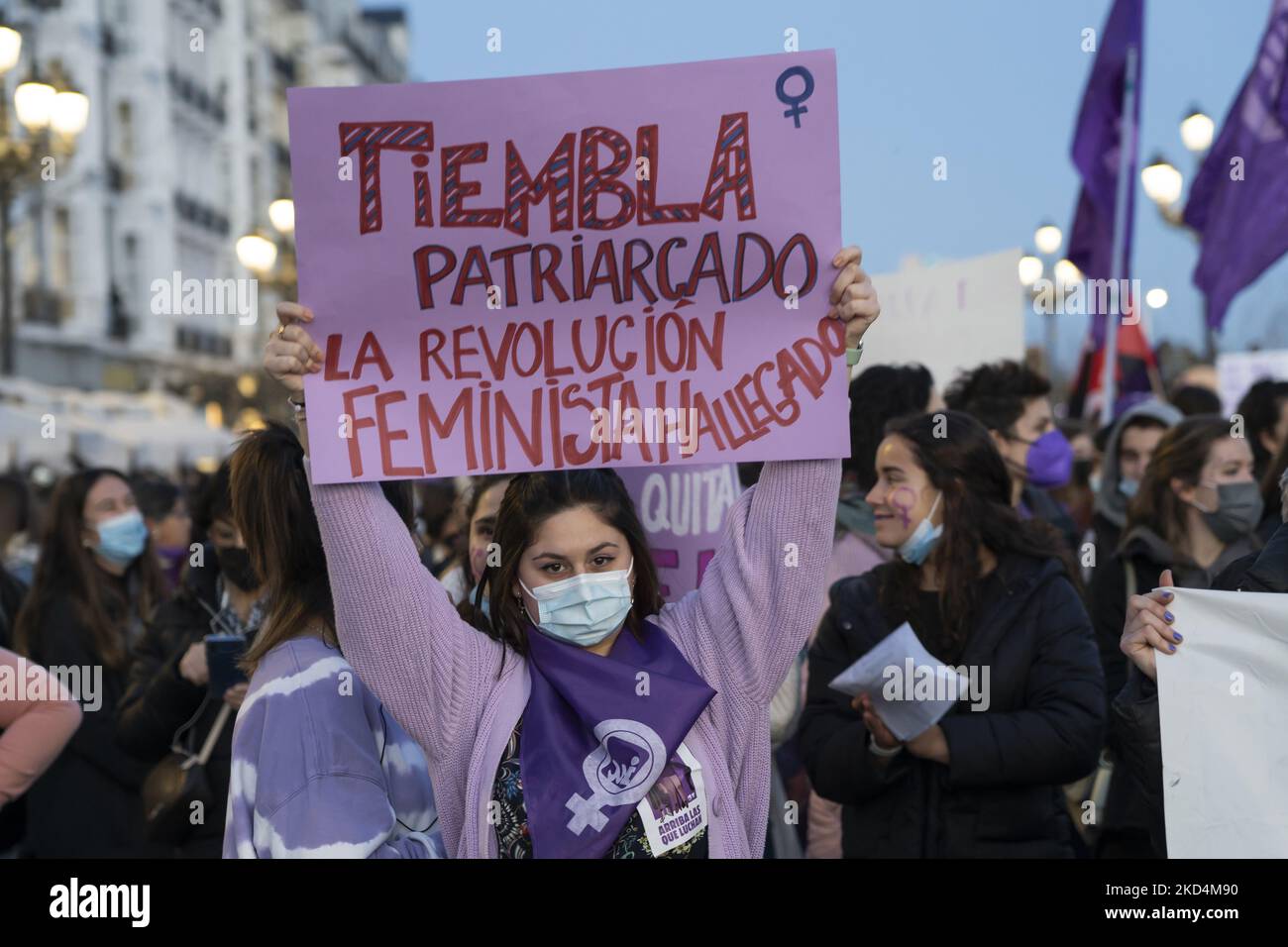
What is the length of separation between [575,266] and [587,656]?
726 mm

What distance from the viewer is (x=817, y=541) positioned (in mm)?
2936

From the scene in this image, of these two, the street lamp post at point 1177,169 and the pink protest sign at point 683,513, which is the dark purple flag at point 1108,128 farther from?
the pink protest sign at point 683,513

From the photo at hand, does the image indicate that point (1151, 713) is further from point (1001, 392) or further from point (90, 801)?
point (90, 801)

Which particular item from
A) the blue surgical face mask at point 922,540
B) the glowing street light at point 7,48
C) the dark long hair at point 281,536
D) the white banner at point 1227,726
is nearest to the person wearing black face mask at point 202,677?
the dark long hair at point 281,536

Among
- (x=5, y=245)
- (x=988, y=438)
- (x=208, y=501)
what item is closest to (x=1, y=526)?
(x=208, y=501)

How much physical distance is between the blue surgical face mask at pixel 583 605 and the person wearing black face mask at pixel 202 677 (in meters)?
1.34

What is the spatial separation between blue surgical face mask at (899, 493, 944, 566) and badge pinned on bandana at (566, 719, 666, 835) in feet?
4.49

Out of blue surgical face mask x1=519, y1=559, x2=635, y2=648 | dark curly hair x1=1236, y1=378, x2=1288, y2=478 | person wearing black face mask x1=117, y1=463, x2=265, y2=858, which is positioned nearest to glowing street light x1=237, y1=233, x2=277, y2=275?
dark curly hair x1=1236, y1=378, x2=1288, y2=478

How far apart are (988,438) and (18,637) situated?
3.35m

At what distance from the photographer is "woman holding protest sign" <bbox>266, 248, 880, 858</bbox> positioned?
9.14 ft

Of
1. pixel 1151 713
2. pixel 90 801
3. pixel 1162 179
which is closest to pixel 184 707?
pixel 90 801

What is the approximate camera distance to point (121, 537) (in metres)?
5.61

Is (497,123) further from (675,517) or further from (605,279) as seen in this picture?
(675,517)

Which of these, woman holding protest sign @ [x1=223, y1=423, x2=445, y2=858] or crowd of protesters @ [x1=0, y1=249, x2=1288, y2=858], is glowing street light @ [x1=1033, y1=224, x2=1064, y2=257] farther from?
woman holding protest sign @ [x1=223, y1=423, x2=445, y2=858]
